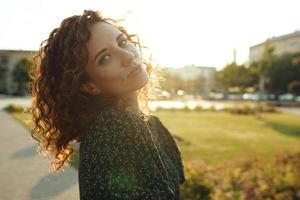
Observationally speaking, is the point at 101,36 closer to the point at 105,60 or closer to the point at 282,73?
the point at 105,60

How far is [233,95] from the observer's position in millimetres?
64250

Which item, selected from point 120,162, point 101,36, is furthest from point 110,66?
point 120,162

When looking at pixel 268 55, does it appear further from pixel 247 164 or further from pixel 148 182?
pixel 148 182

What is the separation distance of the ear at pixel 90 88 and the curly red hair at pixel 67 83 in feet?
0.06

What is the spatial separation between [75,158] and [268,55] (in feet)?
81.0

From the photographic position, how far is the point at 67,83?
1939 millimetres

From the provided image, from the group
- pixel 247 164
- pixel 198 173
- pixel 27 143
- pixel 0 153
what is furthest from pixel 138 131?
pixel 27 143

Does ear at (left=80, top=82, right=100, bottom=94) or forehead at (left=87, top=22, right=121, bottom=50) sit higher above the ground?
forehead at (left=87, top=22, right=121, bottom=50)

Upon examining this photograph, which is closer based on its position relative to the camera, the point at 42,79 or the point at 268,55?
the point at 42,79

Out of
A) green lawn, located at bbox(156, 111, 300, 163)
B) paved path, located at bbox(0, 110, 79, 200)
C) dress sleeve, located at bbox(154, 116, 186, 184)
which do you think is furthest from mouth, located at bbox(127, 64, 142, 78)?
green lawn, located at bbox(156, 111, 300, 163)

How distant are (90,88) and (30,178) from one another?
4667mm

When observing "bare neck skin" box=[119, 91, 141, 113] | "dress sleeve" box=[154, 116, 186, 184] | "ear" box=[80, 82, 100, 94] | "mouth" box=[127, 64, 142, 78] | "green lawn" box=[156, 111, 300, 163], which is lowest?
"green lawn" box=[156, 111, 300, 163]

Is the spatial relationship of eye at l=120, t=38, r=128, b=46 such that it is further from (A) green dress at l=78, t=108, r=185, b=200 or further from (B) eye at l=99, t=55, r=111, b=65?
(A) green dress at l=78, t=108, r=185, b=200

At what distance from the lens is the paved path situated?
4895 mm
